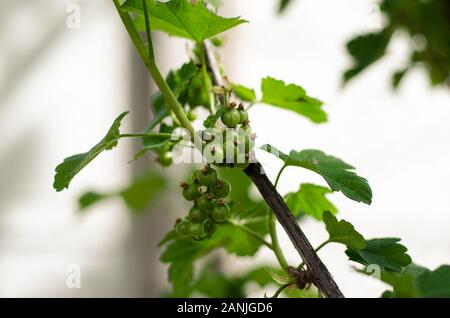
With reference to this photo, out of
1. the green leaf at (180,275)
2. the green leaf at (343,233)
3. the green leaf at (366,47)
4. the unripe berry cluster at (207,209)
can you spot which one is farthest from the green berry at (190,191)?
the green leaf at (366,47)

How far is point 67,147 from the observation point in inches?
73.4

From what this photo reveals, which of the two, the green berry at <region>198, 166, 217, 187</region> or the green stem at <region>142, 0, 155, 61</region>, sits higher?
the green stem at <region>142, 0, 155, 61</region>

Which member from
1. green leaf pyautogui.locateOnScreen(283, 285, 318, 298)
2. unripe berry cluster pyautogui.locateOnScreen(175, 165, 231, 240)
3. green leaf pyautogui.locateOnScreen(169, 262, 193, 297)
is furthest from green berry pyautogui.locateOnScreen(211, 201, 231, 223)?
green leaf pyautogui.locateOnScreen(169, 262, 193, 297)

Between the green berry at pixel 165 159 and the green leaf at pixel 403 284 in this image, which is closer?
the green leaf at pixel 403 284

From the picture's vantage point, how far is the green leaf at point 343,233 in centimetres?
61

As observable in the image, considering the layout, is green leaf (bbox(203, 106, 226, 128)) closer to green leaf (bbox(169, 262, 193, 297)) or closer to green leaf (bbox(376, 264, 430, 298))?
green leaf (bbox(376, 264, 430, 298))

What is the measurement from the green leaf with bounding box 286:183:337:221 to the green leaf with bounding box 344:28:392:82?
0.49 metres

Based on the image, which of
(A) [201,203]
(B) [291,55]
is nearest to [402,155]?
(B) [291,55]

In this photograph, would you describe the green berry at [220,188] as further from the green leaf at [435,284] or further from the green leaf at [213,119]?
the green leaf at [435,284]

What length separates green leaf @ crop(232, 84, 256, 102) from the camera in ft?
2.39

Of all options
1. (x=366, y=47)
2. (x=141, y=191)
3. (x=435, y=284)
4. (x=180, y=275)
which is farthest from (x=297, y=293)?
(x=141, y=191)

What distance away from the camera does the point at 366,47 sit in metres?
1.18

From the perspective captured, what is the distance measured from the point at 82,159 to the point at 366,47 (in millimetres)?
732

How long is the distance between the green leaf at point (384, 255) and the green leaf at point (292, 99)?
181 millimetres
